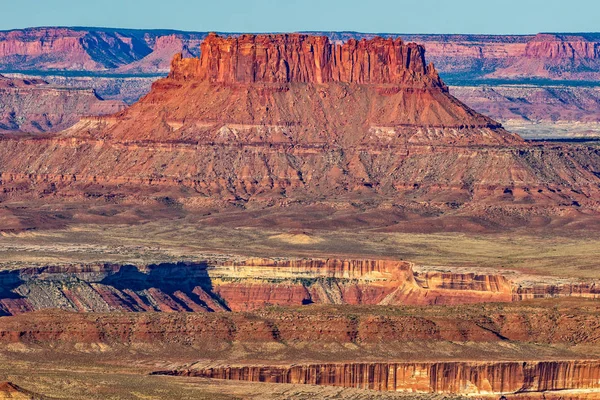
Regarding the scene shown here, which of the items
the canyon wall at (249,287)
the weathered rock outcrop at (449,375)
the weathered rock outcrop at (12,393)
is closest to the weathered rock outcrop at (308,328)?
the weathered rock outcrop at (449,375)

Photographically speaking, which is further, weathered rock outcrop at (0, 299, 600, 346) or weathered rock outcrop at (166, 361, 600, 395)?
weathered rock outcrop at (0, 299, 600, 346)

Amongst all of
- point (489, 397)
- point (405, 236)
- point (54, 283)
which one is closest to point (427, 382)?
point (489, 397)

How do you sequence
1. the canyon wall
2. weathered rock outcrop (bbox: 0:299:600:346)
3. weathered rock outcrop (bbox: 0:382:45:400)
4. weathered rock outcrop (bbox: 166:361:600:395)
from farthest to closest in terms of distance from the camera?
1. the canyon wall
2. weathered rock outcrop (bbox: 0:299:600:346)
3. weathered rock outcrop (bbox: 166:361:600:395)
4. weathered rock outcrop (bbox: 0:382:45:400)

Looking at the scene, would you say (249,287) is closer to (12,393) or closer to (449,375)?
(449,375)

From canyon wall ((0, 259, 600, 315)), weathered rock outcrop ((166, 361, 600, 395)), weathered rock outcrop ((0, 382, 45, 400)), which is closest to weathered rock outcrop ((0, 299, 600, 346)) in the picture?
weathered rock outcrop ((166, 361, 600, 395))

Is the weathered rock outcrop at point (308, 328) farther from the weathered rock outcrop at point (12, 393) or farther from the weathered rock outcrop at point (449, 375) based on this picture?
the weathered rock outcrop at point (12, 393)

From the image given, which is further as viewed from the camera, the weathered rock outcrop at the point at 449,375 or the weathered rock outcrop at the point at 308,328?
the weathered rock outcrop at the point at 308,328

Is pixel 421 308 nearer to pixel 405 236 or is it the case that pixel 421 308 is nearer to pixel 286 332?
pixel 286 332

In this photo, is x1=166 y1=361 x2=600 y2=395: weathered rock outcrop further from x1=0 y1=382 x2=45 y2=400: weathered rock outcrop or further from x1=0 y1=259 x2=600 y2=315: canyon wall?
x1=0 y1=259 x2=600 y2=315: canyon wall

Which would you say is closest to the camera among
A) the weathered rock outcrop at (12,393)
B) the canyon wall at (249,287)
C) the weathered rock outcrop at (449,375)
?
the weathered rock outcrop at (12,393)
